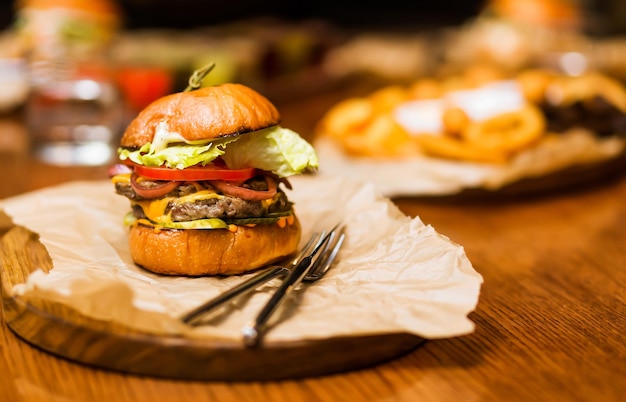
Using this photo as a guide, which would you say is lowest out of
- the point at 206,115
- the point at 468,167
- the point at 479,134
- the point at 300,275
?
the point at 468,167

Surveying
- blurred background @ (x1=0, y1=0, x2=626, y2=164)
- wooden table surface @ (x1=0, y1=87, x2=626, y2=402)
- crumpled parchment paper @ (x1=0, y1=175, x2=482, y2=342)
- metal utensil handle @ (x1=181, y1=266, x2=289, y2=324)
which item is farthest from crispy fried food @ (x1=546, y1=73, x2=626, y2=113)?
metal utensil handle @ (x1=181, y1=266, x2=289, y2=324)

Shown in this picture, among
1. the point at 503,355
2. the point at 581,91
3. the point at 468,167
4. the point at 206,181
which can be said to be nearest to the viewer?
the point at 503,355

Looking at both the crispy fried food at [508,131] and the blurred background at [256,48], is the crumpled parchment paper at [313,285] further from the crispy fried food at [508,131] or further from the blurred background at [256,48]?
the blurred background at [256,48]

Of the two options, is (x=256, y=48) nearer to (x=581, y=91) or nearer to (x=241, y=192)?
(x=581, y=91)

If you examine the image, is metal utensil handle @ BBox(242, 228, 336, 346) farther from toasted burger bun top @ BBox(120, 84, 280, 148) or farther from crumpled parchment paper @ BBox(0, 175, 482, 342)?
toasted burger bun top @ BBox(120, 84, 280, 148)

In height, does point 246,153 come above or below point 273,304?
above

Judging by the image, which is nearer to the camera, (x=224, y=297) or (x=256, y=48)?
(x=224, y=297)

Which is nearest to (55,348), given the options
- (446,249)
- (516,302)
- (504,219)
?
(446,249)

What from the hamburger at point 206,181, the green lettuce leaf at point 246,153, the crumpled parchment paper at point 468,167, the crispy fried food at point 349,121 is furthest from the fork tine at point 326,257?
the crispy fried food at point 349,121

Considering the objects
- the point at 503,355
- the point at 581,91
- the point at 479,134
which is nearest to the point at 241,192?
the point at 503,355
